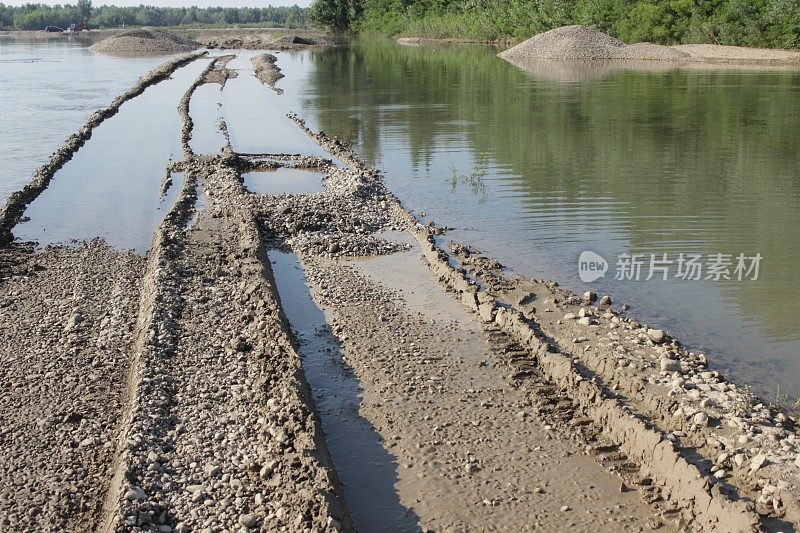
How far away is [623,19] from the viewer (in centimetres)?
6906

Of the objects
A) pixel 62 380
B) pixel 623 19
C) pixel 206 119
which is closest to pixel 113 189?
pixel 62 380

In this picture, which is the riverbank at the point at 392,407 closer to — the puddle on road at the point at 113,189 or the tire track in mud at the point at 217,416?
the tire track in mud at the point at 217,416

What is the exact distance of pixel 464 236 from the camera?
16.0 metres

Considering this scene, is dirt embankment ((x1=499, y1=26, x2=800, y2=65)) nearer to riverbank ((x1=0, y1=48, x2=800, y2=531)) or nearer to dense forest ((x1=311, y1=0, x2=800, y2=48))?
dense forest ((x1=311, y1=0, x2=800, y2=48))

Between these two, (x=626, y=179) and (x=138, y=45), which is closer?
(x=626, y=179)

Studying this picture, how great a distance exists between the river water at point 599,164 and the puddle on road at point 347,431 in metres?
4.10

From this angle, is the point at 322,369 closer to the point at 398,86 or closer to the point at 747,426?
the point at 747,426

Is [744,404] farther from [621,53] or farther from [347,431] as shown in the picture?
[621,53]

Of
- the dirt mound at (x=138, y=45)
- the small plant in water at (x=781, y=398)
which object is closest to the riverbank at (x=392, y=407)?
the small plant in water at (x=781, y=398)

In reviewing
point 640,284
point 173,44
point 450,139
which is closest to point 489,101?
point 450,139

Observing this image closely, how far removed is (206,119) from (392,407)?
26027mm

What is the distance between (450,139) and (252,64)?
43.7 meters

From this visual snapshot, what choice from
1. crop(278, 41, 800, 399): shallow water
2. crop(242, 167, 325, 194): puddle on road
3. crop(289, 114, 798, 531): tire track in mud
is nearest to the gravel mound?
crop(278, 41, 800, 399): shallow water

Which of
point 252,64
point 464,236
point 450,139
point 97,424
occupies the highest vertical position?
point 252,64
